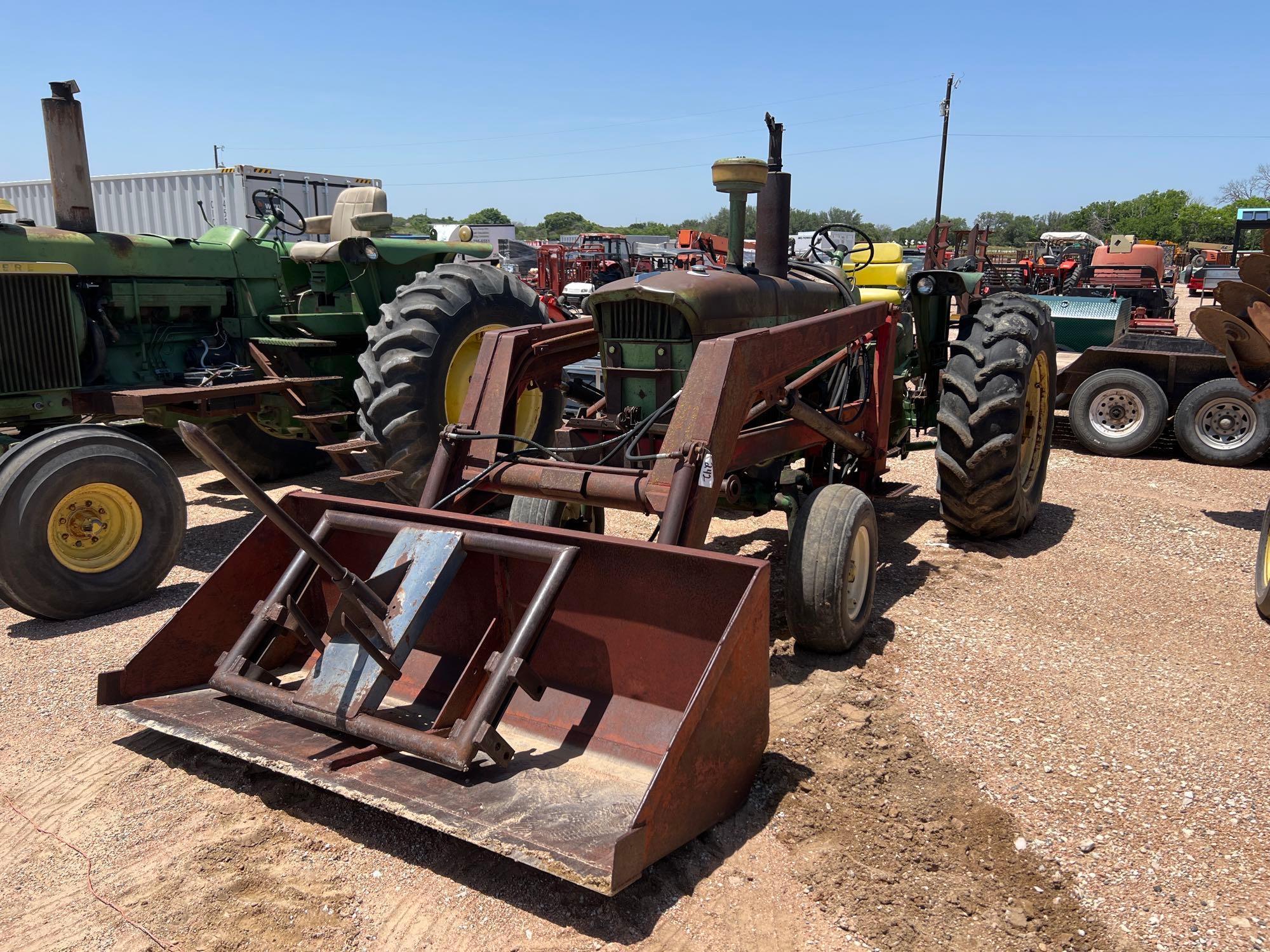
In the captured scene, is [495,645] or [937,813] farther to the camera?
[495,645]

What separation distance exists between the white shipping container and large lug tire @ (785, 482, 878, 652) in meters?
15.6

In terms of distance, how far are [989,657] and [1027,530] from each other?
2.17m

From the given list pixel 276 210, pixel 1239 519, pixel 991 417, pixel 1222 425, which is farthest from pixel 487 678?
pixel 1222 425

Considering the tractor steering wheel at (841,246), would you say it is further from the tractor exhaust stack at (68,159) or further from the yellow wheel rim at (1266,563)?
the tractor exhaust stack at (68,159)

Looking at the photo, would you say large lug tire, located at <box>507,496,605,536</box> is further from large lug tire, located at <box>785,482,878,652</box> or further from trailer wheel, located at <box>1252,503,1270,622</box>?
trailer wheel, located at <box>1252,503,1270,622</box>

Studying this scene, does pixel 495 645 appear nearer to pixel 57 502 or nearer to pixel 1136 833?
pixel 1136 833

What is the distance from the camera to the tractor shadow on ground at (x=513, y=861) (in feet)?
8.21

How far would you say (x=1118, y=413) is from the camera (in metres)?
8.46

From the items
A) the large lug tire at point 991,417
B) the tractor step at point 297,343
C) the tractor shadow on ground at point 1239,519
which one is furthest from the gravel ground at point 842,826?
the tractor step at point 297,343

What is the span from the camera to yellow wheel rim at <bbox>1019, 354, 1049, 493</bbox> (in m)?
5.76

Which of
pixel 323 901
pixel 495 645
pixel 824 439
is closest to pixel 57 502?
pixel 495 645

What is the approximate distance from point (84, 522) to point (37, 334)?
1.82m

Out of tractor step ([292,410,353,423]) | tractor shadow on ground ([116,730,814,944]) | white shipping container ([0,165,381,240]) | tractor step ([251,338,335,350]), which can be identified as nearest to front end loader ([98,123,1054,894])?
tractor shadow on ground ([116,730,814,944])

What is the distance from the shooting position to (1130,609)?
4.70m
